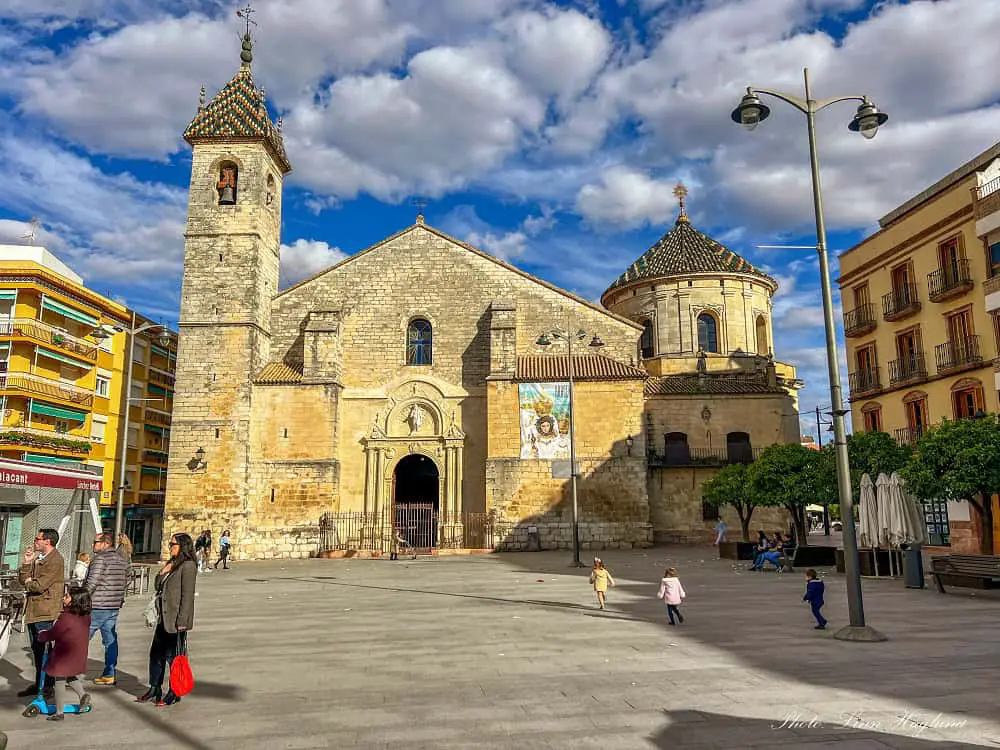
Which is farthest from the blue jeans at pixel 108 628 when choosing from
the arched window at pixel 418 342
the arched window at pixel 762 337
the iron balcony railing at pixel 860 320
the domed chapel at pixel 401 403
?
the arched window at pixel 762 337

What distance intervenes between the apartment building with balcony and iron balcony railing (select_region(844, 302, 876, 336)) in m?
0.04

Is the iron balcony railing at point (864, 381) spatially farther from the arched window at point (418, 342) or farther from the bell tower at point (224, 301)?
the bell tower at point (224, 301)

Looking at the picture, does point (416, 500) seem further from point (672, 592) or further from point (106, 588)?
point (106, 588)

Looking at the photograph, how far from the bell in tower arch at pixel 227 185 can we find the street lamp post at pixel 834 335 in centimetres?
2338

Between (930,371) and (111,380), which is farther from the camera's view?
(111,380)

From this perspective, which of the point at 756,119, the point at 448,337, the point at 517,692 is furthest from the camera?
the point at 448,337

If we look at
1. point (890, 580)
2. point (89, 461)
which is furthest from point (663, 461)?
point (89, 461)

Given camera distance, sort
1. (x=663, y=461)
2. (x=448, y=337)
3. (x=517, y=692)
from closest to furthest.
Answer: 1. (x=517, y=692)
2. (x=448, y=337)
3. (x=663, y=461)

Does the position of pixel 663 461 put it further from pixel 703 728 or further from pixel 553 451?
pixel 703 728

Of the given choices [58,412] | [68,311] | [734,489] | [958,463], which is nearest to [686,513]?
Answer: [734,489]

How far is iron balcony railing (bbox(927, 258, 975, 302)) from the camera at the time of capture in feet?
78.0

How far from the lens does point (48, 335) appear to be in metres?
31.4

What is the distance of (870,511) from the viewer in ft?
54.7

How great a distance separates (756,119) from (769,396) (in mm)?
24007
